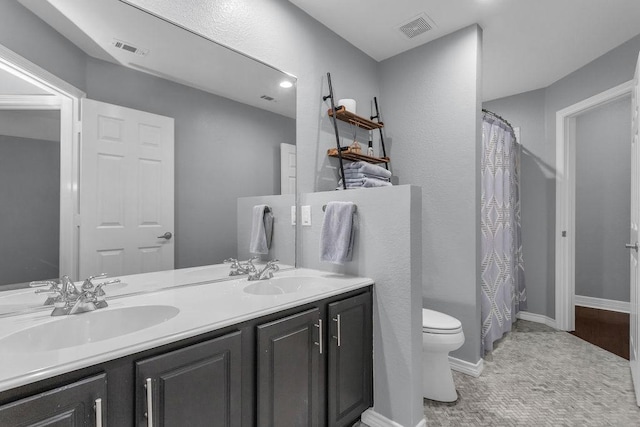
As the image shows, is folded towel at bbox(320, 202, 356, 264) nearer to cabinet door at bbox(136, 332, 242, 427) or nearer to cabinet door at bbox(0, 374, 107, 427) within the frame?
cabinet door at bbox(136, 332, 242, 427)

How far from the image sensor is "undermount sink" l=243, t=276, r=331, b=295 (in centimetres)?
160

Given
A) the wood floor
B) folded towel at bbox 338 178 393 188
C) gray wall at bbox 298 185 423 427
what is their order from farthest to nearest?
1. the wood floor
2. folded towel at bbox 338 178 393 188
3. gray wall at bbox 298 185 423 427

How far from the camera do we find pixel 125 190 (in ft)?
4.38

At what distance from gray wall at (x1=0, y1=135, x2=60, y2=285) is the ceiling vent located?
226cm

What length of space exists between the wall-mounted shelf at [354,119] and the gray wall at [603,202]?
2605mm

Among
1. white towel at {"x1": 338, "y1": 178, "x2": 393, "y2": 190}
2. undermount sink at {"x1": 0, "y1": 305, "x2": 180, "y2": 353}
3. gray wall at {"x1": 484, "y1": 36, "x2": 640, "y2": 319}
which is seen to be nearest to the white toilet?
white towel at {"x1": 338, "y1": 178, "x2": 393, "y2": 190}

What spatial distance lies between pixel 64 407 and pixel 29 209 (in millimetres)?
753

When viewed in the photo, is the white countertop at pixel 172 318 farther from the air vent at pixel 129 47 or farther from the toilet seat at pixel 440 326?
the air vent at pixel 129 47

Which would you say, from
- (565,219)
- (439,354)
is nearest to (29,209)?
(439,354)

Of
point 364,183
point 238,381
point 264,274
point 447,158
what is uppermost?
point 447,158

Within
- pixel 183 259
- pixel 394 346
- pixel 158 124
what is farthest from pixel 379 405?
pixel 158 124

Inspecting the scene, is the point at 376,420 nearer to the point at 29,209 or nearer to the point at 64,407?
the point at 64,407

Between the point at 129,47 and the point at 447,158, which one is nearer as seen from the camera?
the point at 129,47

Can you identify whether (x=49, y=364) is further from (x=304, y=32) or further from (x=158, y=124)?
(x=304, y=32)
